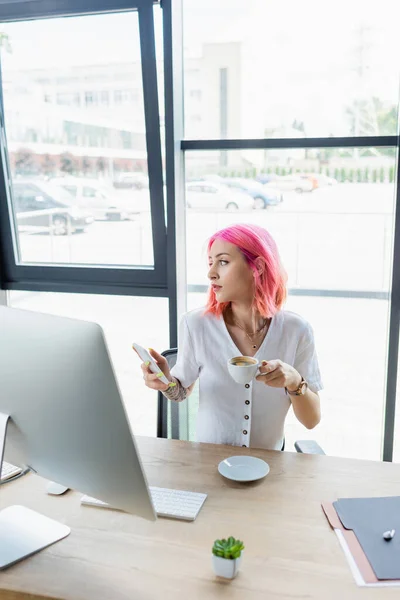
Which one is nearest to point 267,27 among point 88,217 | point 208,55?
point 208,55

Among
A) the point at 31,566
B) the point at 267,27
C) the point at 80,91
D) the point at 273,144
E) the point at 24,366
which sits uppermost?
the point at 267,27

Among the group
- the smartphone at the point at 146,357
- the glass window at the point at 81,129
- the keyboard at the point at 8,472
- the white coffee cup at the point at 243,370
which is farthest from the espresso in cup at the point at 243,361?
the glass window at the point at 81,129

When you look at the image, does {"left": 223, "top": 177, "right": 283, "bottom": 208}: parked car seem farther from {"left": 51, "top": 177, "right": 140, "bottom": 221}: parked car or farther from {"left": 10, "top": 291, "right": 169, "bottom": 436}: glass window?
{"left": 10, "top": 291, "right": 169, "bottom": 436}: glass window

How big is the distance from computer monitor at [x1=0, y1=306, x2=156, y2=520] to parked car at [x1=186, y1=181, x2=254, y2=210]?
1.73 metres

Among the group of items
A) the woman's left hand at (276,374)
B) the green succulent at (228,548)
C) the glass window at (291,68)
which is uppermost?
the glass window at (291,68)

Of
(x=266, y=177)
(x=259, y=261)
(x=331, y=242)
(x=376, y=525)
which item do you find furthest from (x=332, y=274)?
(x=376, y=525)

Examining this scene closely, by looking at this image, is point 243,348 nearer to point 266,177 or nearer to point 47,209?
point 266,177

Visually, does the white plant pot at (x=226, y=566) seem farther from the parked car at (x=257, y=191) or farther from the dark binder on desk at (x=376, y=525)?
the parked car at (x=257, y=191)

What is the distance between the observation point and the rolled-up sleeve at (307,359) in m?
1.88

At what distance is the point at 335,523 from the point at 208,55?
2.07 meters

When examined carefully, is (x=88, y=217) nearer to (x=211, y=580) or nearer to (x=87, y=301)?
(x=87, y=301)

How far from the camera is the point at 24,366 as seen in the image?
112 cm

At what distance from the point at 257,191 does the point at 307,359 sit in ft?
3.51

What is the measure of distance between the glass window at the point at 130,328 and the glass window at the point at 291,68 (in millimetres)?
933
